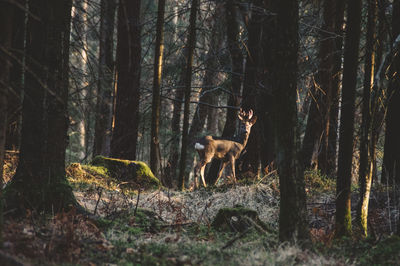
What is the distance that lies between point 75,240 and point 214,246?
64.8 inches

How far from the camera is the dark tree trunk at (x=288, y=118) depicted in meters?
4.82

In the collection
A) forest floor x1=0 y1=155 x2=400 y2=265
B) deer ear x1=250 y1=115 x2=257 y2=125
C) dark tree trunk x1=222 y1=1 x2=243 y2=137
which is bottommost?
forest floor x1=0 y1=155 x2=400 y2=265

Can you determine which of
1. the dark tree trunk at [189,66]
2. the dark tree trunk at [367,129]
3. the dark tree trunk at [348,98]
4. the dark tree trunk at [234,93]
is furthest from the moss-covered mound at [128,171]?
the dark tree trunk at [348,98]

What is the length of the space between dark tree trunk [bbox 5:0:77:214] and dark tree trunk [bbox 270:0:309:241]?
2918 mm

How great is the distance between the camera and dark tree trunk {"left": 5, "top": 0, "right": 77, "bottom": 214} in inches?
229

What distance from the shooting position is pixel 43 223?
5.49 metres

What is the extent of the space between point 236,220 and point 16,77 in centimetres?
518

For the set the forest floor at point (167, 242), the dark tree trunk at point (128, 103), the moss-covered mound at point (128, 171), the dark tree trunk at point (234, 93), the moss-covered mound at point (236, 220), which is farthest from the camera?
the dark tree trunk at point (234, 93)

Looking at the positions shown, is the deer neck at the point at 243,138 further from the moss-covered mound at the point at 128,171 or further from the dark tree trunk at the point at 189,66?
the moss-covered mound at the point at 128,171

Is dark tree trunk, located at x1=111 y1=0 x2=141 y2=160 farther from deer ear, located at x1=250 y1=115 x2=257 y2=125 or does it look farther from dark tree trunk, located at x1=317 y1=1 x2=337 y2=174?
dark tree trunk, located at x1=317 y1=1 x2=337 y2=174

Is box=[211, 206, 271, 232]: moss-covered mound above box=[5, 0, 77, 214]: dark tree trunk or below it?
below

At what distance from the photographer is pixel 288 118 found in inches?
190

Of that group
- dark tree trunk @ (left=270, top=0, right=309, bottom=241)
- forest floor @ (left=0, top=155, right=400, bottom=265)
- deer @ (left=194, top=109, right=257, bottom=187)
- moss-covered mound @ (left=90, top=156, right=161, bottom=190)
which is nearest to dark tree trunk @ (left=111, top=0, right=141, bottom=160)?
moss-covered mound @ (left=90, top=156, right=161, bottom=190)

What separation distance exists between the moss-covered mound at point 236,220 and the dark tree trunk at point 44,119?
2199mm
